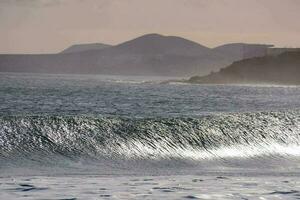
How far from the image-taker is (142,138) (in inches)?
1196

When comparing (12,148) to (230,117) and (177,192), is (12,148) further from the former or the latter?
(230,117)

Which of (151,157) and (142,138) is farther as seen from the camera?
(142,138)

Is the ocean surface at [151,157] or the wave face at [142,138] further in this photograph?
the wave face at [142,138]

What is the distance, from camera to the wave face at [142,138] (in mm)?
27156

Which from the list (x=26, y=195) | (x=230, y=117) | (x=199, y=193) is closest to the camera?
(x=26, y=195)

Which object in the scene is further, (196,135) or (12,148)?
(196,135)

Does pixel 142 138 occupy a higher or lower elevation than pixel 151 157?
higher

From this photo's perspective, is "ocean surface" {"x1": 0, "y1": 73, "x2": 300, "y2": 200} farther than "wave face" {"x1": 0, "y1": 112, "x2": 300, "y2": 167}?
No

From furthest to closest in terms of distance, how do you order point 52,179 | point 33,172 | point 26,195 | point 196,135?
point 196,135
point 33,172
point 52,179
point 26,195

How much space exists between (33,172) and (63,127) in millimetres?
7592

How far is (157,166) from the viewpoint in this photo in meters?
26.2

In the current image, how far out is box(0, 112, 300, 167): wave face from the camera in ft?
89.1

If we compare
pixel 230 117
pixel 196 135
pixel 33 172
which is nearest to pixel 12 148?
pixel 33 172

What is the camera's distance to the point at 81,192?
16375mm
